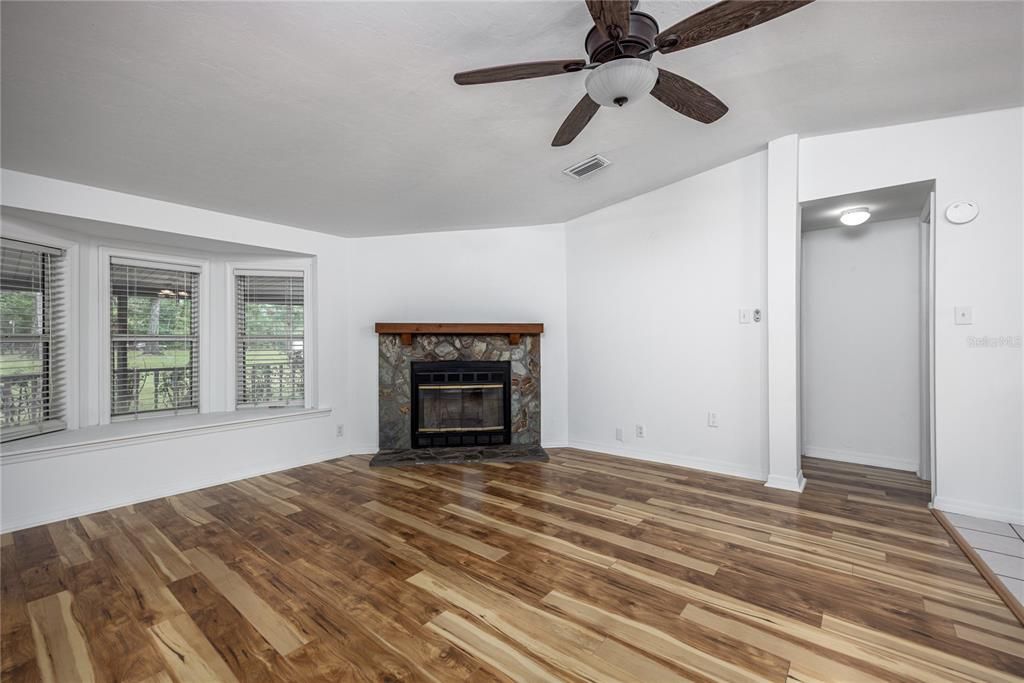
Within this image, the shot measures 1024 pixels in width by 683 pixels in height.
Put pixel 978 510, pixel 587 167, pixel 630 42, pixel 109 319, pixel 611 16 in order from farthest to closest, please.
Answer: pixel 109 319
pixel 587 167
pixel 978 510
pixel 630 42
pixel 611 16

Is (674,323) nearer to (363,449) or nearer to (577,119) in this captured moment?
(577,119)

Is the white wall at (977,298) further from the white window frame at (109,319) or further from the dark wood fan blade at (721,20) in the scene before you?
the white window frame at (109,319)

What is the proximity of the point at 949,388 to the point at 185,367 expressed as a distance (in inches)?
248

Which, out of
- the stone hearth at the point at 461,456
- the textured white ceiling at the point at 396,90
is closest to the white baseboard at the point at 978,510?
the textured white ceiling at the point at 396,90

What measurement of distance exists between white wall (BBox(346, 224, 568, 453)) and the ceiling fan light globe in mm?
3060

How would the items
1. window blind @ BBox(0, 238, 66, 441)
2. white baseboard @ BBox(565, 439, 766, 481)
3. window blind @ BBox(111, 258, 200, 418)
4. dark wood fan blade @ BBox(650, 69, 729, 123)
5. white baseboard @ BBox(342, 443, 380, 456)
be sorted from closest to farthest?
dark wood fan blade @ BBox(650, 69, 729, 123) < window blind @ BBox(0, 238, 66, 441) < white baseboard @ BBox(565, 439, 766, 481) < window blind @ BBox(111, 258, 200, 418) < white baseboard @ BBox(342, 443, 380, 456)

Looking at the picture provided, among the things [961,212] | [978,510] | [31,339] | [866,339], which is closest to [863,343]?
[866,339]

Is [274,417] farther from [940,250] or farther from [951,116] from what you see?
[951,116]

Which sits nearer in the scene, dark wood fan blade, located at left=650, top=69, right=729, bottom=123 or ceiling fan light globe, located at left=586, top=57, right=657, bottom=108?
ceiling fan light globe, located at left=586, top=57, right=657, bottom=108

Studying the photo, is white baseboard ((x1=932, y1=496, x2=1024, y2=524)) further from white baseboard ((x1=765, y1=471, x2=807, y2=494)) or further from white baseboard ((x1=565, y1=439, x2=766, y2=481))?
white baseboard ((x1=565, y1=439, x2=766, y2=481))

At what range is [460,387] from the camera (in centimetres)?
467

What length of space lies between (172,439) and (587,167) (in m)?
4.00

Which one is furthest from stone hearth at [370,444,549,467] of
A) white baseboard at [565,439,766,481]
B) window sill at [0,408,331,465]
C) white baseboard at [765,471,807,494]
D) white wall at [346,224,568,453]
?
white baseboard at [765,471,807,494]

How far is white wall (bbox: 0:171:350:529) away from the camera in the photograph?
9.47 feet
